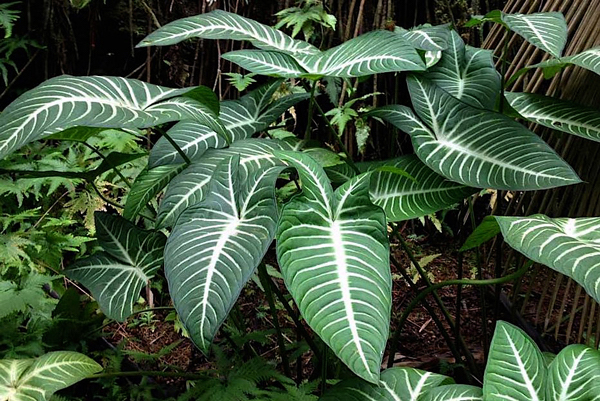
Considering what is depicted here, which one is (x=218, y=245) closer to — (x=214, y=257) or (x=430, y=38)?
(x=214, y=257)

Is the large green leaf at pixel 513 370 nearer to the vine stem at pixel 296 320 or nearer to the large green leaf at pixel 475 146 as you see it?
the large green leaf at pixel 475 146

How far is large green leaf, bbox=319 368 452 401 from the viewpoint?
95 cm

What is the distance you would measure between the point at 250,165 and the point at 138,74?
1623 mm

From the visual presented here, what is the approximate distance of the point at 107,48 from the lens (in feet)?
8.82

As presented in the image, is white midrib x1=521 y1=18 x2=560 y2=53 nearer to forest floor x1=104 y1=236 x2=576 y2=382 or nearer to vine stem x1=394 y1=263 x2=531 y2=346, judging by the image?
vine stem x1=394 y1=263 x2=531 y2=346

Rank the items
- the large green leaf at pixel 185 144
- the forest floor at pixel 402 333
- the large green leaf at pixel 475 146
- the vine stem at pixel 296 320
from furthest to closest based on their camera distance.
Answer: the forest floor at pixel 402 333
the large green leaf at pixel 185 144
the vine stem at pixel 296 320
the large green leaf at pixel 475 146

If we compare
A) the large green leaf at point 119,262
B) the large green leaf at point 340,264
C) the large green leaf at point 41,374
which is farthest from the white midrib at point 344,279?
the large green leaf at point 41,374

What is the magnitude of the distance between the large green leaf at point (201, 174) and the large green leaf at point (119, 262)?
4.6 inches

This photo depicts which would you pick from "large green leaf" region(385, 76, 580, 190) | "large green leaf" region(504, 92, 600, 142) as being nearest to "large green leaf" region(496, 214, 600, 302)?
"large green leaf" region(385, 76, 580, 190)

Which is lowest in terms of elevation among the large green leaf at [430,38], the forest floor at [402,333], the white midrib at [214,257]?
the forest floor at [402,333]

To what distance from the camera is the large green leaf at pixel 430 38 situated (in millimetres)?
1417

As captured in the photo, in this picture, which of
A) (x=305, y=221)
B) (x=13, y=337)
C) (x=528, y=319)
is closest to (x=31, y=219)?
(x=13, y=337)

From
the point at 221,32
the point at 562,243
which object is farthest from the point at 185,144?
the point at 562,243

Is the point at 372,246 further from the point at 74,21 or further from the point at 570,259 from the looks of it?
the point at 74,21
